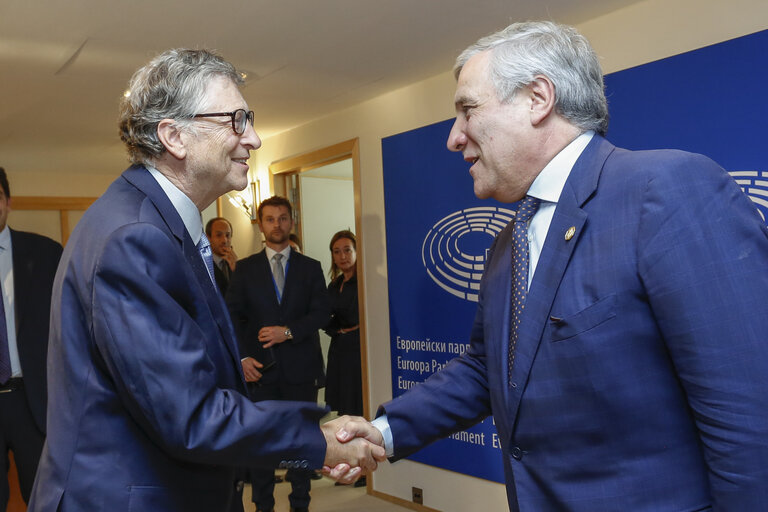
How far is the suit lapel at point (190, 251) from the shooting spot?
57.4 inches

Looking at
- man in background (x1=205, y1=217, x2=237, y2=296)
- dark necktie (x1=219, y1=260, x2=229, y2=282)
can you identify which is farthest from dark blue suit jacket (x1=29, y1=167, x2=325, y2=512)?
man in background (x1=205, y1=217, x2=237, y2=296)

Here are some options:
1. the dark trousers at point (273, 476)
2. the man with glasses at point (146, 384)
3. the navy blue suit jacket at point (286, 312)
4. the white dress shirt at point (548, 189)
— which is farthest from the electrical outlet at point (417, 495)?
the white dress shirt at point (548, 189)

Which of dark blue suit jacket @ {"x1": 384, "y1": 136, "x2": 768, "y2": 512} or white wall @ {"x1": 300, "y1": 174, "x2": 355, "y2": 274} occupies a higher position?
white wall @ {"x1": 300, "y1": 174, "x2": 355, "y2": 274}

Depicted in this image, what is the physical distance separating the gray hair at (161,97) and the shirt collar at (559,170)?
0.85m

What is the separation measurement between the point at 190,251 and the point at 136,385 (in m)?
0.33

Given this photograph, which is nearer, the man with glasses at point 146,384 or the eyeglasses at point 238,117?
the man with glasses at point 146,384

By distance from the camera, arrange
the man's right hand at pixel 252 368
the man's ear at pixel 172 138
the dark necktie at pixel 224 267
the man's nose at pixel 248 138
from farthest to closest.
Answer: the dark necktie at pixel 224 267 < the man's right hand at pixel 252 368 < the man's nose at pixel 248 138 < the man's ear at pixel 172 138

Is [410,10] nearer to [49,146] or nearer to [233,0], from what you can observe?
[233,0]

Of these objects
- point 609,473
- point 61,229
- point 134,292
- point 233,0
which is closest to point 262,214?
point 233,0

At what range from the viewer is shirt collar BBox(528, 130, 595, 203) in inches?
57.9

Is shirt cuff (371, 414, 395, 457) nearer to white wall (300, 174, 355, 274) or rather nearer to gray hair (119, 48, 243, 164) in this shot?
gray hair (119, 48, 243, 164)

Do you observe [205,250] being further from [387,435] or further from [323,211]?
[323,211]

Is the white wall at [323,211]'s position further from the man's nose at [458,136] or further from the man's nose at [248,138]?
the man's nose at [458,136]

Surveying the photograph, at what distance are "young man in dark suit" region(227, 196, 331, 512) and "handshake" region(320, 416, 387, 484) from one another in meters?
2.45
